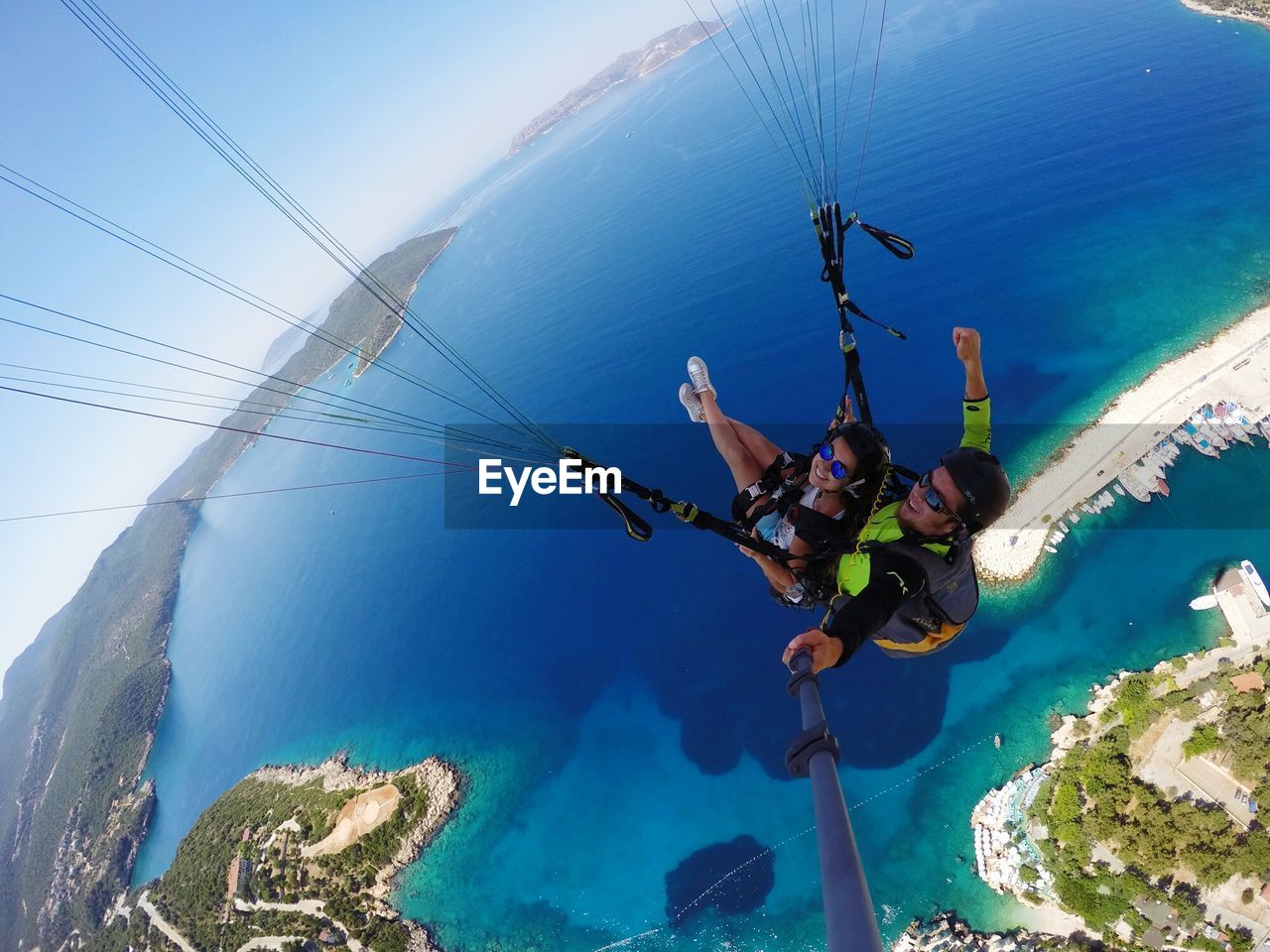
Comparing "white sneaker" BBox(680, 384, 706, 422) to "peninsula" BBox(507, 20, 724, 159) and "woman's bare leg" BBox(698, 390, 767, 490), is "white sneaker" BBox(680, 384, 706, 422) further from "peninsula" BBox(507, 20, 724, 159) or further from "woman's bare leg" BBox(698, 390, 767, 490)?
"peninsula" BBox(507, 20, 724, 159)

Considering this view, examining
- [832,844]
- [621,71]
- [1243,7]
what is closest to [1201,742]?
[832,844]

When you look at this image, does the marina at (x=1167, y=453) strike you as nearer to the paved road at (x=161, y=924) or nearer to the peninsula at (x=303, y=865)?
the peninsula at (x=303, y=865)

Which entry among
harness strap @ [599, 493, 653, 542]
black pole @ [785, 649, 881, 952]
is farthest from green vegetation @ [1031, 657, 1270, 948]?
black pole @ [785, 649, 881, 952]

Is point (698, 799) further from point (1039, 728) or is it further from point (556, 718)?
point (1039, 728)

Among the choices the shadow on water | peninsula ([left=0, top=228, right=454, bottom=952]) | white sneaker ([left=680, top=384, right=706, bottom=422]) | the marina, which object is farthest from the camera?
peninsula ([left=0, top=228, right=454, bottom=952])

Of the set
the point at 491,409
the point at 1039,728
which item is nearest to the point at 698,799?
the point at 1039,728

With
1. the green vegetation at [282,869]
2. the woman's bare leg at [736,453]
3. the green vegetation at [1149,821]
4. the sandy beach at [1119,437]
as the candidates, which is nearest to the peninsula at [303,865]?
the green vegetation at [282,869]
